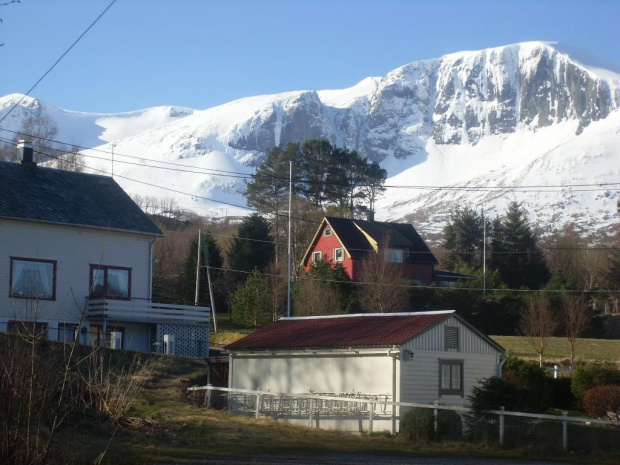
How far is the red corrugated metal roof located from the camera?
30.8m

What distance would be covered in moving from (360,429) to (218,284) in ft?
137

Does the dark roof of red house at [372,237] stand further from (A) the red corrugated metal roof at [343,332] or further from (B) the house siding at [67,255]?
(A) the red corrugated metal roof at [343,332]

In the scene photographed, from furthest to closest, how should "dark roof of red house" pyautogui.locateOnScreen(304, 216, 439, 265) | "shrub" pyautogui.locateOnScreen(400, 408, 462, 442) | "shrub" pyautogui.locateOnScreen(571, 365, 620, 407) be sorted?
"dark roof of red house" pyautogui.locateOnScreen(304, 216, 439, 265), "shrub" pyautogui.locateOnScreen(571, 365, 620, 407), "shrub" pyautogui.locateOnScreen(400, 408, 462, 442)

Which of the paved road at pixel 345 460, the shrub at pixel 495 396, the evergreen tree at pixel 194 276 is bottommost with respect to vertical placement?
the paved road at pixel 345 460

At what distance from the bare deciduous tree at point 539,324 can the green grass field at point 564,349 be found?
56 centimetres

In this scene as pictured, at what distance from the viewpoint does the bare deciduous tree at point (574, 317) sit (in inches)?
2007

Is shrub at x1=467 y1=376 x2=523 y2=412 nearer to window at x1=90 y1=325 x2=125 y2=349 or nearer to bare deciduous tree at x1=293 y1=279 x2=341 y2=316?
window at x1=90 y1=325 x2=125 y2=349

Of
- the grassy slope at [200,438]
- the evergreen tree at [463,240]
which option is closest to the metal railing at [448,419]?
the grassy slope at [200,438]

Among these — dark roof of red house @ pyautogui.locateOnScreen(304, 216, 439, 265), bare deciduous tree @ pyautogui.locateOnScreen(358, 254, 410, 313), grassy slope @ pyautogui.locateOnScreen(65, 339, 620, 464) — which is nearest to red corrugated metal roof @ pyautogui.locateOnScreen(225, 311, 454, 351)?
grassy slope @ pyautogui.locateOnScreen(65, 339, 620, 464)

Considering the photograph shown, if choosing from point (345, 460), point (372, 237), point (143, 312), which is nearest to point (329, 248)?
point (372, 237)

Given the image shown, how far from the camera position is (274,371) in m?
33.2

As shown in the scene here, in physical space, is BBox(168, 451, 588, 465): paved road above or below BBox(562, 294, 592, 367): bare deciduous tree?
below

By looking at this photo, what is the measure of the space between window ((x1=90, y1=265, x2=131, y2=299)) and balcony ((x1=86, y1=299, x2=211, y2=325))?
1.64 ft

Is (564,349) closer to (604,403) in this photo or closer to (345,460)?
(604,403)
